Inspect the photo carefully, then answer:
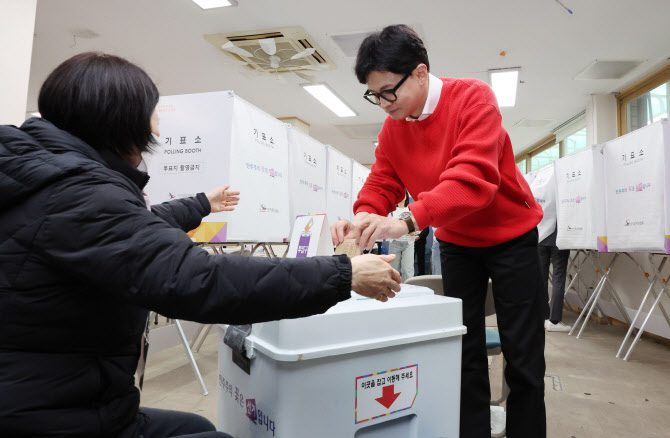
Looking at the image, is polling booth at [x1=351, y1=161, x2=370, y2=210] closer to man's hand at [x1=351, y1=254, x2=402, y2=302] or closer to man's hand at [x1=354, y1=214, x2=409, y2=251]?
man's hand at [x1=354, y1=214, x2=409, y2=251]

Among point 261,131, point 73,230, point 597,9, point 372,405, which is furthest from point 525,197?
point 597,9

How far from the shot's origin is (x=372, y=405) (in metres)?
0.85

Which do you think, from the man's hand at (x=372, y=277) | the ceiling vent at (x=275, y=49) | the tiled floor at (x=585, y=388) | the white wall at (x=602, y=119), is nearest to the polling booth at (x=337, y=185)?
the ceiling vent at (x=275, y=49)

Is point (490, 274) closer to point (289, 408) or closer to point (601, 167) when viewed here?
point (289, 408)

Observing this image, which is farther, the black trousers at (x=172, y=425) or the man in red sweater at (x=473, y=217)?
the man in red sweater at (x=473, y=217)

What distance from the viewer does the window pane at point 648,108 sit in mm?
4719

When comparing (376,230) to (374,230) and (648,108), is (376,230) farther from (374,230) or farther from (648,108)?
(648,108)

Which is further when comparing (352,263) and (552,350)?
(552,350)

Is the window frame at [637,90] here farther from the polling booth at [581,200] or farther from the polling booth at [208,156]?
the polling booth at [208,156]

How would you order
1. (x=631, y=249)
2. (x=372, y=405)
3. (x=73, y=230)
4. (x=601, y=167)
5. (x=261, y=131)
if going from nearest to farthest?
(x=73, y=230) → (x=372, y=405) → (x=261, y=131) → (x=631, y=249) → (x=601, y=167)

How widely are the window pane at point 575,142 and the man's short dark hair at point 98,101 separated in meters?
7.17

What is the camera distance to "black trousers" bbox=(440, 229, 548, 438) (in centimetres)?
116

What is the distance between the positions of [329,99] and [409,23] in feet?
7.42

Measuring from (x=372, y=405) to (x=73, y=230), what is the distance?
2.06 feet
